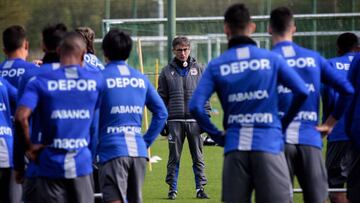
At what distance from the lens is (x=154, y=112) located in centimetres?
1031

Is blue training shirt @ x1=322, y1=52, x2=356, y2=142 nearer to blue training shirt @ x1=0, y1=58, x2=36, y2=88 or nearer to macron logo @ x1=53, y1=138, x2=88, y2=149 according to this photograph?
blue training shirt @ x1=0, y1=58, x2=36, y2=88

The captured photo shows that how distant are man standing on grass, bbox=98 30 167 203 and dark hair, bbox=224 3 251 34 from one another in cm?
152

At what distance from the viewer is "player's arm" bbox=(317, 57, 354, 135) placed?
368 inches

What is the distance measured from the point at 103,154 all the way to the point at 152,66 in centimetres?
2557

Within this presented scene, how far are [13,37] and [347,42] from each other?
13.3 feet

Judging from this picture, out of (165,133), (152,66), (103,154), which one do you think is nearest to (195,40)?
(152,66)

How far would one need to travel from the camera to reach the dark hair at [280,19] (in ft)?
30.1

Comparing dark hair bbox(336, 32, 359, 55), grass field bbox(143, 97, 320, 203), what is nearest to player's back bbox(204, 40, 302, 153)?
dark hair bbox(336, 32, 359, 55)

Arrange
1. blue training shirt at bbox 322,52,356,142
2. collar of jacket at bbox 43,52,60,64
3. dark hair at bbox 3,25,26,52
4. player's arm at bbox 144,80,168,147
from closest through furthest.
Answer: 1. collar of jacket at bbox 43,52,60,64
2. player's arm at bbox 144,80,168,147
3. dark hair at bbox 3,25,26,52
4. blue training shirt at bbox 322,52,356,142

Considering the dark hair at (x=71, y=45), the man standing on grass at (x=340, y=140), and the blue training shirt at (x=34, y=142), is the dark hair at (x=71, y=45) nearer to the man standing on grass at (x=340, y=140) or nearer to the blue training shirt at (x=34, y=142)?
the blue training shirt at (x=34, y=142)

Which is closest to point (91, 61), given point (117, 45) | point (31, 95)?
point (117, 45)

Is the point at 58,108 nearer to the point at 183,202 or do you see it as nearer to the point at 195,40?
the point at 183,202

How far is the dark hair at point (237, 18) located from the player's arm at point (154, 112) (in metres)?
1.67

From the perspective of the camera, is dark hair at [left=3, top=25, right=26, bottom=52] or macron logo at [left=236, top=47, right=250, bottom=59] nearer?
macron logo at [left=236, top=47, right=250, bottom=59]
